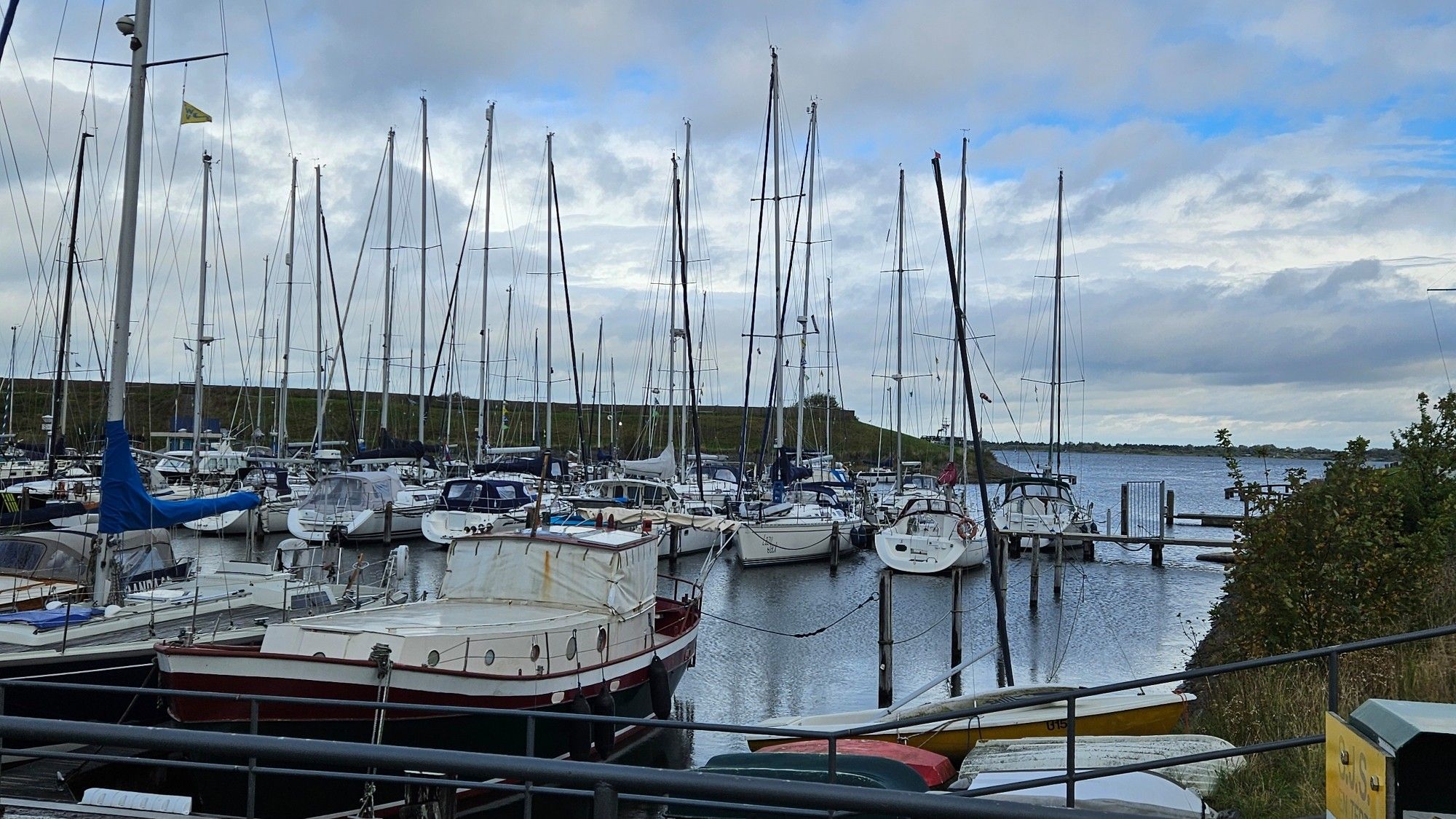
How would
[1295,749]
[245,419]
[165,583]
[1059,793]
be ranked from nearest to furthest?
[1059,793] → [1295,749] → [165,583] → [245,419]

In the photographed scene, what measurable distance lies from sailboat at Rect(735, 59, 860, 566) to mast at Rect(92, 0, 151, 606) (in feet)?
86.7

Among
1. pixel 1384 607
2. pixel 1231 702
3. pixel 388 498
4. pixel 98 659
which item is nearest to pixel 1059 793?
pixel 1231 702

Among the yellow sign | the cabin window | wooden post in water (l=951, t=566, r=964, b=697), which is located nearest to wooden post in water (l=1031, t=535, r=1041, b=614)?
wooden post in water (l=951, t=566, r=964, b=697)

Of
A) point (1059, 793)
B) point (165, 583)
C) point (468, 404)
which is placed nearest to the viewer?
point (1059, 793)

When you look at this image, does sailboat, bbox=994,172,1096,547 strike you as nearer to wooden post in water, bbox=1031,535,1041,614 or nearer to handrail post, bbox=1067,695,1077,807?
wooden post in water, bbox=1031,535,1041,614

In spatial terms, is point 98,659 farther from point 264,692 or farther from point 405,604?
point 405,604

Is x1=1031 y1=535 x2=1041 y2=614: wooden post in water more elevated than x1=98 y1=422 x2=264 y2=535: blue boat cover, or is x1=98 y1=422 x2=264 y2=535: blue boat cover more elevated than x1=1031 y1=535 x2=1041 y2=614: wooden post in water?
x1=98 y1=422 x2=264 y2=535: blue boat cover

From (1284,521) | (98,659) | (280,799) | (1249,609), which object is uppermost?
(1284,521)

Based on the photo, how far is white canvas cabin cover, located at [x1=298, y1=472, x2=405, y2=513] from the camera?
41531mm

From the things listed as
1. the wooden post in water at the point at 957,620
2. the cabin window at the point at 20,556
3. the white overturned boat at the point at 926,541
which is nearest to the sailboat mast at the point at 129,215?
the cabin window at the point at 20,556

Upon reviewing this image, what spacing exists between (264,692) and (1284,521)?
487 inches

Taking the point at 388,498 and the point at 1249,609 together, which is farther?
the point at 388,498

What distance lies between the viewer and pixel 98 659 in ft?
46.4

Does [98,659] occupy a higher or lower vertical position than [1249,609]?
lower
